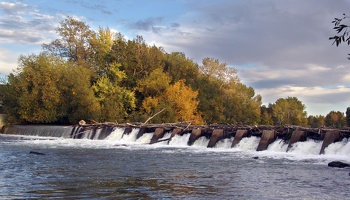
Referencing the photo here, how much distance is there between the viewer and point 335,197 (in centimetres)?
1012

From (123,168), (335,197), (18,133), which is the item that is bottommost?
(18,133)

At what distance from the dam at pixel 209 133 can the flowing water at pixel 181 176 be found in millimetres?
497

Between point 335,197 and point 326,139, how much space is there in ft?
36.1

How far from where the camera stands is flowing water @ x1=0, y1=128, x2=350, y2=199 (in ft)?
34.7

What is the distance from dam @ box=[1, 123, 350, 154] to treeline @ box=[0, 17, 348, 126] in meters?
5.83

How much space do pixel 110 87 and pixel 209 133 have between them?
87.7 ft

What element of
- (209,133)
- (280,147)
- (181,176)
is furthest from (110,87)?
(181,176)

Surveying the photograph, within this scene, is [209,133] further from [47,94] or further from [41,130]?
[47,94]

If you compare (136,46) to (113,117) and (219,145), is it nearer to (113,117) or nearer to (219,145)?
(113,117)

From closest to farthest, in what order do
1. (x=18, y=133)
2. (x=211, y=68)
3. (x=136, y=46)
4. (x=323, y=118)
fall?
(x=18, y=133) → (x=136, y=46) → (x=211, y=68) → (x=323, y=118)

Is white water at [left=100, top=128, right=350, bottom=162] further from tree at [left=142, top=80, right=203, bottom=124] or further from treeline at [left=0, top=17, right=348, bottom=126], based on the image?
tree at [left=142, top=80, right=203, bottom=124]

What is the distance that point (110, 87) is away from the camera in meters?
52.5

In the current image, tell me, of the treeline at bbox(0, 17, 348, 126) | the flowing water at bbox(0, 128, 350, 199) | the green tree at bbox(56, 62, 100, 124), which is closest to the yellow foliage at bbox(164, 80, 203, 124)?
the treeline at bbox(0, 17, 348, 126)

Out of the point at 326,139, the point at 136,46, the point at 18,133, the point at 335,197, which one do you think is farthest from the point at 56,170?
the point at 136,46
